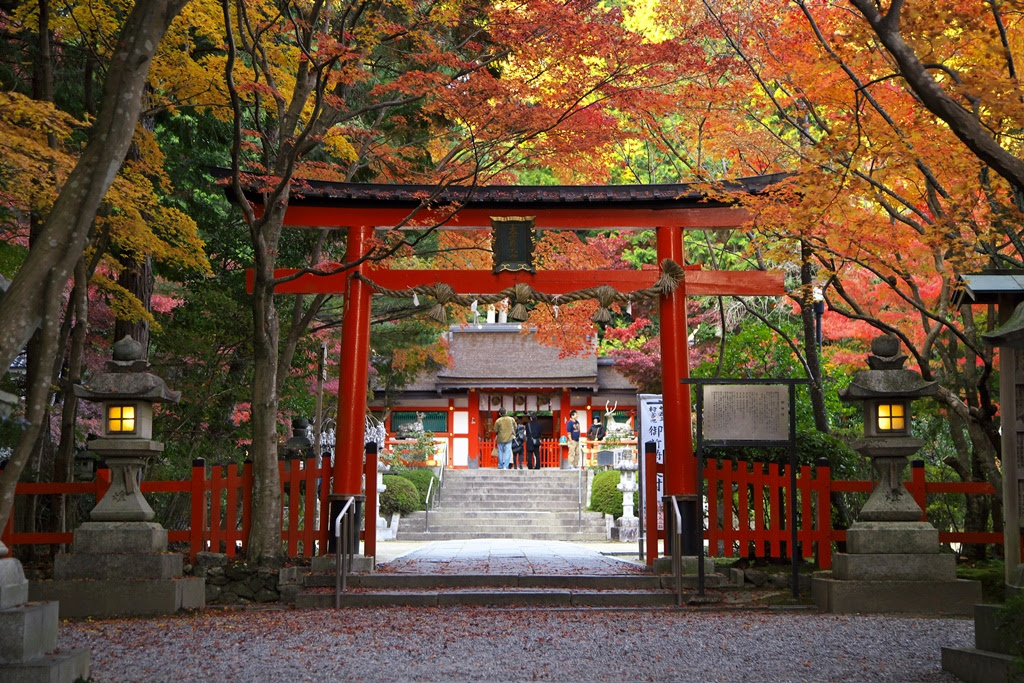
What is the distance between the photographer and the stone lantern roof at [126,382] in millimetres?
9625

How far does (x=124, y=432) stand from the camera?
9.74m

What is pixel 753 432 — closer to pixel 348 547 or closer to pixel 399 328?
pixel 348 547

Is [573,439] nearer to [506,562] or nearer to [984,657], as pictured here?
[506,562]

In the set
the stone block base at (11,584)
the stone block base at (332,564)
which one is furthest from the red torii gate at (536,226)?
the stone block base at (11,584)

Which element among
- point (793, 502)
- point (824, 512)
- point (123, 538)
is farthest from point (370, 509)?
point (824, 512)

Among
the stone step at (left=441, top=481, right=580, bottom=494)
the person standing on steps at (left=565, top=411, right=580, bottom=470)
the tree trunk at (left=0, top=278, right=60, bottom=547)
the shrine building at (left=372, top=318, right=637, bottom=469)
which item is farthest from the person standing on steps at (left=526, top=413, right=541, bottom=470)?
the tree trunk at (left=0, top=278, right=60, bottom=547)

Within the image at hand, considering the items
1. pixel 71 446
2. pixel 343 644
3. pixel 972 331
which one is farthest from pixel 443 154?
pixel 343 644

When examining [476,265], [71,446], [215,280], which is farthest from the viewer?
[476,265]

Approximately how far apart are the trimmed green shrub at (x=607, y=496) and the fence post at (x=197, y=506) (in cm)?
1281

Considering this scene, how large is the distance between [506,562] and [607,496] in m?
10.1

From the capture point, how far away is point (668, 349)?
1195cm

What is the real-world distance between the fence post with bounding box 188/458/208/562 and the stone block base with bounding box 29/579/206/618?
113 cm

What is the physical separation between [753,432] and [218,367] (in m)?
8.58

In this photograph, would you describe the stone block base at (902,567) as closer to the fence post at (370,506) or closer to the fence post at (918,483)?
the fence post at (918,483)
